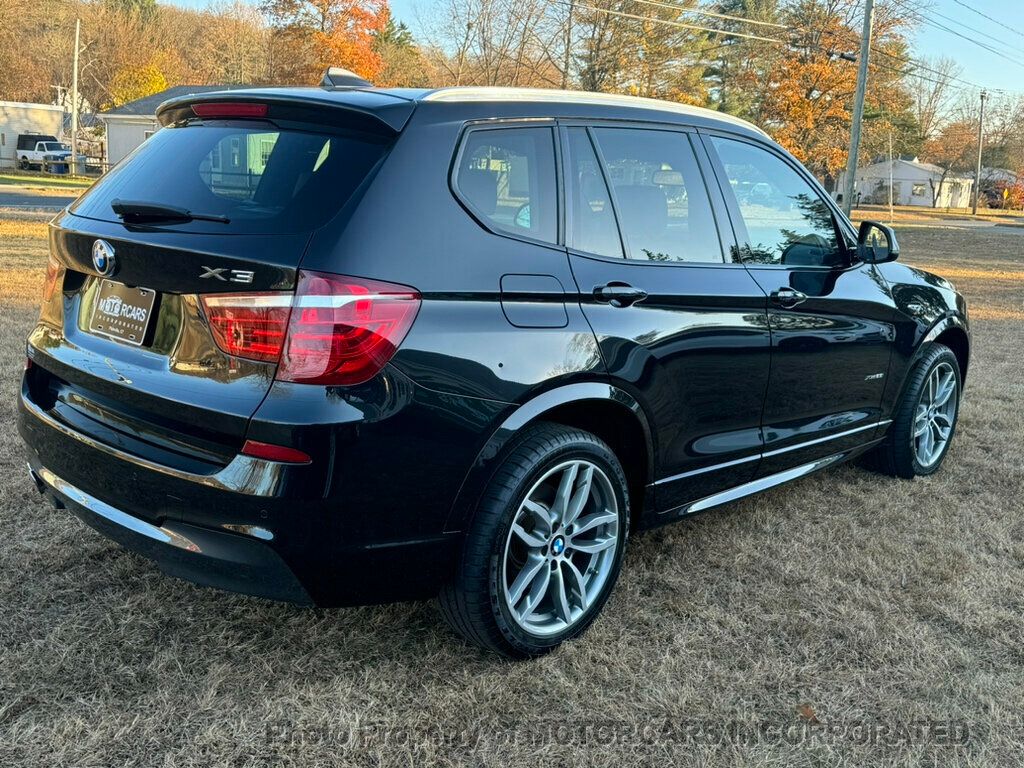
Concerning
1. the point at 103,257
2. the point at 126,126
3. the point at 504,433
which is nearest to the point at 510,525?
the point at 504,433

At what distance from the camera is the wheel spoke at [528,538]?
278cm

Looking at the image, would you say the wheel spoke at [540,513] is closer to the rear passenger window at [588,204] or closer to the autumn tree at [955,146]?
the rear passenger window at [588,204]

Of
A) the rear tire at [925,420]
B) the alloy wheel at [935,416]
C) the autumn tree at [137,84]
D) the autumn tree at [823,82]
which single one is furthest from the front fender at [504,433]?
the autumn tree at [137,84]

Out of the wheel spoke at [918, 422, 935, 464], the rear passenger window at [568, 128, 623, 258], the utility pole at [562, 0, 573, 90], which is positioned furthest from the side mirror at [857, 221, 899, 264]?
the utility pole at [562, 0, 573, 90]

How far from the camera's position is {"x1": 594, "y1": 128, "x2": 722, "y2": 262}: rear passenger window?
315 cm

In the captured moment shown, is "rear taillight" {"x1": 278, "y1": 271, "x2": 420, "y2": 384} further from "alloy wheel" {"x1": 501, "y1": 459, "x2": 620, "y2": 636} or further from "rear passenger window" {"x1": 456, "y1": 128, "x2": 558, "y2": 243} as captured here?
"alloy wheel" {"x1": 501, "y1": 459, "x2": 620, "y2": 636}

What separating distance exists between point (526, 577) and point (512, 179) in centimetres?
126

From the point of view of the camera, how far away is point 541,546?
2889mm

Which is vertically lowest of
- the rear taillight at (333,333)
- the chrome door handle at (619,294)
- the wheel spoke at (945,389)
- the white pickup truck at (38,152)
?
the wheel spoke at (945,389)

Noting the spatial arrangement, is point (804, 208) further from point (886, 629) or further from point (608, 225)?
point (886, 629)

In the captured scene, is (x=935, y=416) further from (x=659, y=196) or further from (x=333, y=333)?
(x=333, y=333)

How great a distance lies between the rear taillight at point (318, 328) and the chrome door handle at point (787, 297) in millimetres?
1832

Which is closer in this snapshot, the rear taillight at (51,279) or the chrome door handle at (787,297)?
the rear taillight at (51,279)

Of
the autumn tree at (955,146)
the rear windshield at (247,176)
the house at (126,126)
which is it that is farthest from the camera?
the autumn tree at (955,146)
